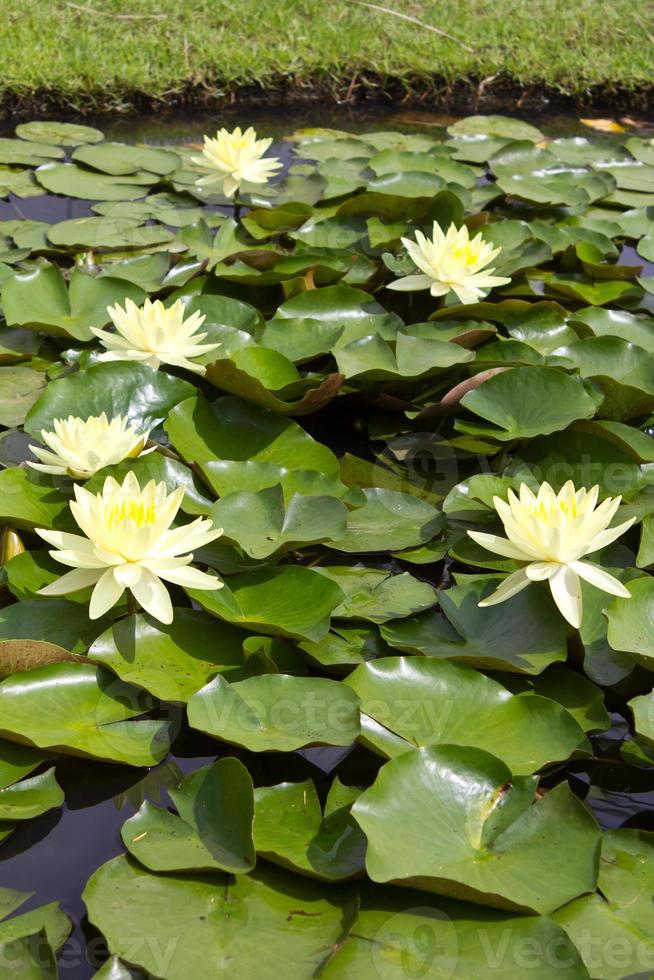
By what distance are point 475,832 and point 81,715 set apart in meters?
0.59

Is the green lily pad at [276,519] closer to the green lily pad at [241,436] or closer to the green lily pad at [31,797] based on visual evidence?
the green lily pad at [241,436]

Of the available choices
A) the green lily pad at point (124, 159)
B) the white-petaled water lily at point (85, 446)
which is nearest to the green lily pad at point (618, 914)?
the white-petaled water lily at point (85, 446)

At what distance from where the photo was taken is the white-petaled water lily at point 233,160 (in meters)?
2.92

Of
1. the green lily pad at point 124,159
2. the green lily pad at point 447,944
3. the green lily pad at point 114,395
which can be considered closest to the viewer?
the green lily pad at point 447,944

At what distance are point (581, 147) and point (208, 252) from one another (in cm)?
178

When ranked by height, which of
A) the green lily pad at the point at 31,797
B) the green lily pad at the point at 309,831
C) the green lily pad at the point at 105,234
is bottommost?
the green lily pad at the point at 31,797

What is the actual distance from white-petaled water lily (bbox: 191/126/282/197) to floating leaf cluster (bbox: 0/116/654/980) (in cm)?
30

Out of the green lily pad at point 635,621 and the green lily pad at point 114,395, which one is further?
the green lily pad at point 114,395

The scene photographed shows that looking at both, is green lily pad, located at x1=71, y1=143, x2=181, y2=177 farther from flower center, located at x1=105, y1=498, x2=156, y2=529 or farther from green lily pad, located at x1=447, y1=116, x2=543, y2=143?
flower center, located at x1=105, y1=498, x2=156, y2=529

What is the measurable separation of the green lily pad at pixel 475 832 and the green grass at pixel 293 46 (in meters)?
3.62

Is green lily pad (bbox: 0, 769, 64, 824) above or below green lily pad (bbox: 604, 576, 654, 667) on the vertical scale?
below

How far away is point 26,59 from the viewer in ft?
13.3

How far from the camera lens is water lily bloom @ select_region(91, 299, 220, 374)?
2.00 meters

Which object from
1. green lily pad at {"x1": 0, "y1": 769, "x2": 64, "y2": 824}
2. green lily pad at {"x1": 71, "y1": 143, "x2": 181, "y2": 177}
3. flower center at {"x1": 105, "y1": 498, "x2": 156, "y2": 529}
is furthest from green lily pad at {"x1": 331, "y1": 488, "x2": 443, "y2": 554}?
green lily pad at {"x1": 71, "y1": 143, "x2": 181, "y2": 177}
